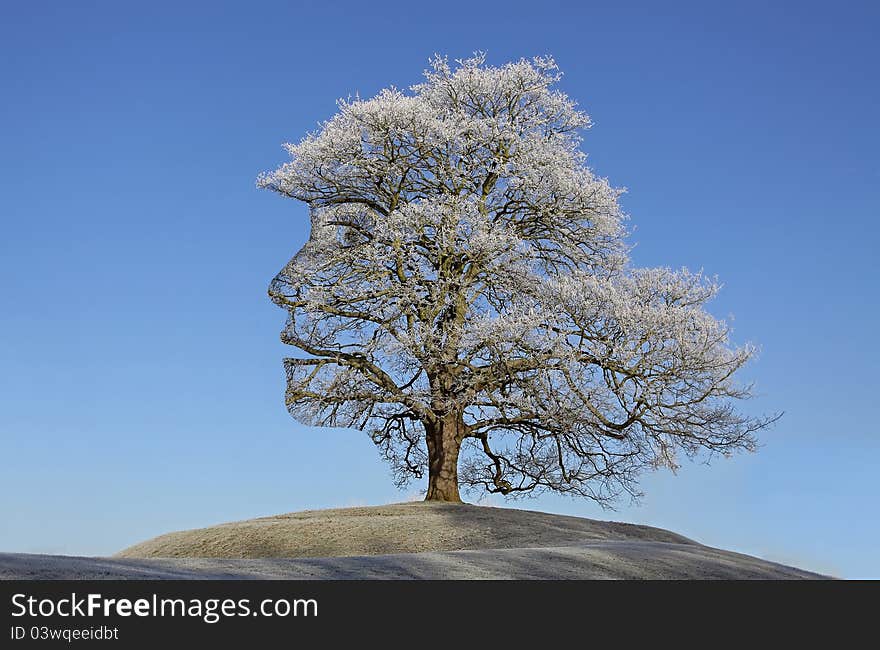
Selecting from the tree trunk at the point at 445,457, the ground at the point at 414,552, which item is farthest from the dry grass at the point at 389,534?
the tree trunk at the point at 445,457

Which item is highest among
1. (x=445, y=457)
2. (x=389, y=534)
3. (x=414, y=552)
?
(x=445, y=457)

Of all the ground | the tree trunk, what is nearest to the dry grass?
the ground

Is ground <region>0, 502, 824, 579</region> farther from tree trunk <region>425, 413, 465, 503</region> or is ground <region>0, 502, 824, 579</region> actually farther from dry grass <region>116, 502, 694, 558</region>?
tree trunk <region>425, 413, 465, 503</region>

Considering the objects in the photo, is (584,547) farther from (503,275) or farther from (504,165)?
(504,165)

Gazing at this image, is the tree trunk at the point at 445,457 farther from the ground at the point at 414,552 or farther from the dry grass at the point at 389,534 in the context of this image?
the ground at the point at 414,552

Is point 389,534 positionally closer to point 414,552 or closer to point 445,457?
point 414,552

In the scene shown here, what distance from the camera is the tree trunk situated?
2011 centimetres

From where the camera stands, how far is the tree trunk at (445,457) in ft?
66.0

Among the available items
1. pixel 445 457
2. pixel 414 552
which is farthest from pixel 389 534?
pixel 445 457

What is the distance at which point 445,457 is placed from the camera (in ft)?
66.2

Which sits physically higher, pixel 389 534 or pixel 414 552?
pixel 389 534

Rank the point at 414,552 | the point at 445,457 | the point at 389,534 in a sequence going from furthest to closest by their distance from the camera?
the point at 445,457 → the point at 389,534 → the point at 414,552

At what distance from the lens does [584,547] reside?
1344 centimetres

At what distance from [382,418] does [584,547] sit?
28.8 ft
